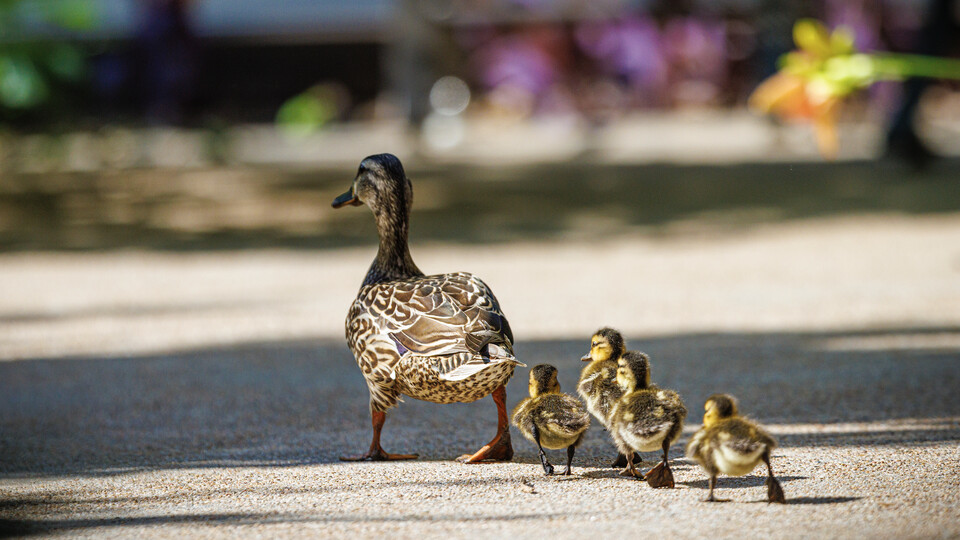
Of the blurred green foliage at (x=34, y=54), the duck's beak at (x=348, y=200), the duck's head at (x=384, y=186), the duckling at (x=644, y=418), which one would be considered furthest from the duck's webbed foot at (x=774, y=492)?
the blurred green foliage at (x=34, y=54)

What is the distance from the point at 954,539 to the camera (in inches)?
153

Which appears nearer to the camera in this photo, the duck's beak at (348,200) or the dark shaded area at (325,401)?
the dark shaded area at (325,401)

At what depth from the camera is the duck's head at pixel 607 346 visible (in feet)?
16.5

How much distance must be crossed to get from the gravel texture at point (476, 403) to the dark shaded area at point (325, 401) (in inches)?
0.8

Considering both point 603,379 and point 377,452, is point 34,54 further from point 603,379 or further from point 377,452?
point 603,379

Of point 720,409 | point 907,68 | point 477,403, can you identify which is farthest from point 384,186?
point 907,68

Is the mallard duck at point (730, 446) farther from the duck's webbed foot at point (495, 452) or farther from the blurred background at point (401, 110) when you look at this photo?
the blurred background at point (401, 110)

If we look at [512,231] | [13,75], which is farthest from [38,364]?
[13,75]

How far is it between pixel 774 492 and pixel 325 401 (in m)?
2.98

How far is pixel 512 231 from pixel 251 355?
6.35m

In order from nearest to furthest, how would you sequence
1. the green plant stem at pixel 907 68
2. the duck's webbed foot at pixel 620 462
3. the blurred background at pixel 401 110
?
1. the duck's webbed foot at pixel 620 462
2. the green plant stem at pixel 907 68
3. the blurred background at pixel 401 110

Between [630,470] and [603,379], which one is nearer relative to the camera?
[630,470]

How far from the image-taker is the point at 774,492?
4.25 m

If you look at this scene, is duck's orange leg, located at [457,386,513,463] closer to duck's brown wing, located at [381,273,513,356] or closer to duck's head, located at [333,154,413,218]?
duck's brown wing, located at [381,273,513,356]
